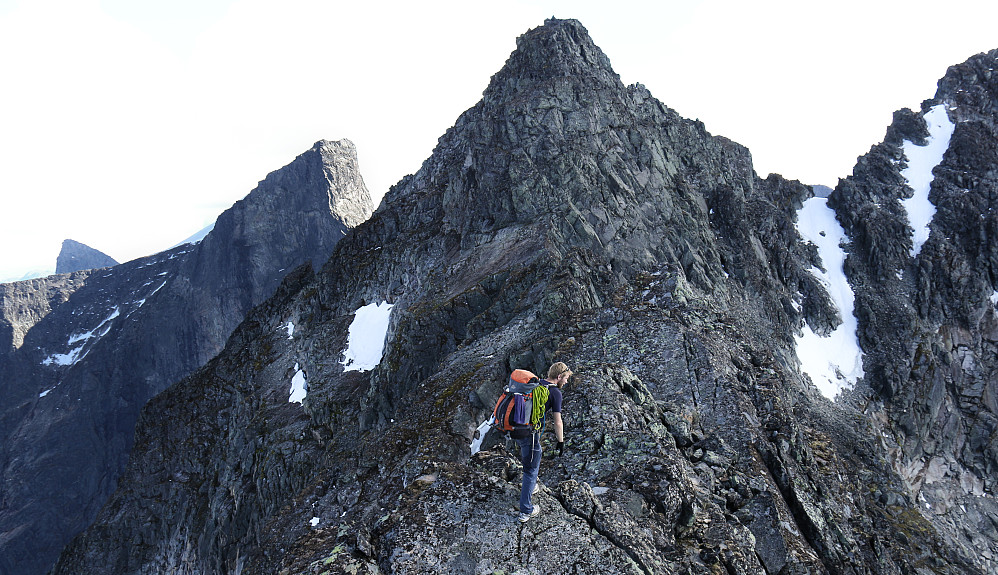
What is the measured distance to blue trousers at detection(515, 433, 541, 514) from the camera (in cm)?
902

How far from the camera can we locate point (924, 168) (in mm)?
79188

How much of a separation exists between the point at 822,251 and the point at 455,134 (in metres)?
52.2

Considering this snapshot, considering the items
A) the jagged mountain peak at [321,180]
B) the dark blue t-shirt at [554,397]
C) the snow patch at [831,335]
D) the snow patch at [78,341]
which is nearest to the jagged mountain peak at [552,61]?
the snow patch at [831,335]

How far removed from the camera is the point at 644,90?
219ft

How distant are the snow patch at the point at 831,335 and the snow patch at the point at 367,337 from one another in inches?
1705

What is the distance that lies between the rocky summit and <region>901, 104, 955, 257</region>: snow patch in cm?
48

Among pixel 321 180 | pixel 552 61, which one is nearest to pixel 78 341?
pixel 321 180

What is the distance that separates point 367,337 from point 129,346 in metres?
124

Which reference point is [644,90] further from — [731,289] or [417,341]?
[417,341]

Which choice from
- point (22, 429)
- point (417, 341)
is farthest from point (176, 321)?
point (417, 341)

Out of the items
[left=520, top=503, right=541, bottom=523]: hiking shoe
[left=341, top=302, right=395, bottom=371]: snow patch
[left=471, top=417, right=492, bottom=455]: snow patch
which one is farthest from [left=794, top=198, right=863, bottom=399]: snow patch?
[left=520, top=503, right=541, bottom=523]: hiking shoe

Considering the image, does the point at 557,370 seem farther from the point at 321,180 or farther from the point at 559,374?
the point at 321,180

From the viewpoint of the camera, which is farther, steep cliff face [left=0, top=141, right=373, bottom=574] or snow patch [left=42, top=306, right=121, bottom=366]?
snow patch [left=42, top=306, right=121, bottom=366]

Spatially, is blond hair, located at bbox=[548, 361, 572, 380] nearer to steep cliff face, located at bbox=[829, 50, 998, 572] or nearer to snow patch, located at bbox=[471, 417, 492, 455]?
snow patch, located at bbox=[471, 417, 492, 455]
